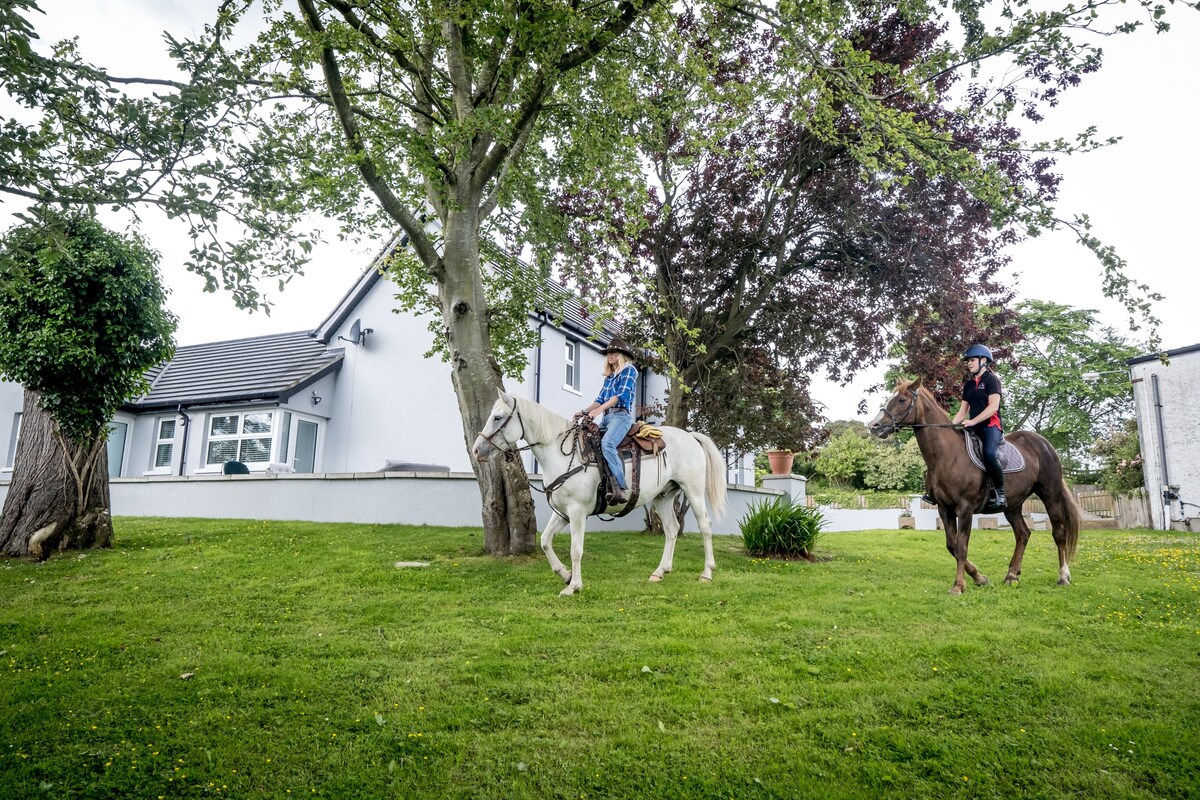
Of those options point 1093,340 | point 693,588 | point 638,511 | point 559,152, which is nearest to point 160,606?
point 693,588

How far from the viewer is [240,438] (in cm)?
1969

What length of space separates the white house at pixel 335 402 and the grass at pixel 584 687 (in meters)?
9.98

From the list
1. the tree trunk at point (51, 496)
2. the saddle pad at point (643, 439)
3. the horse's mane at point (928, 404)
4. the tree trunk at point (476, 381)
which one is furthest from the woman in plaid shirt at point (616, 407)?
the tree trunk at point (51, 496)

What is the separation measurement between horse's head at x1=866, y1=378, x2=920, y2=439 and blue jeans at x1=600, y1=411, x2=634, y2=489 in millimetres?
3131

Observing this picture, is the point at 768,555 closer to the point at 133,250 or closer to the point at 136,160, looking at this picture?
the point at 136,160

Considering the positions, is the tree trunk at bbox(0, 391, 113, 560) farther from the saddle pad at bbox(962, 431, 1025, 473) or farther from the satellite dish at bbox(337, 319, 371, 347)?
the saddle pad at bbox(962, 431, 1025, 473)

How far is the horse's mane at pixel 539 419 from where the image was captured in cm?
819

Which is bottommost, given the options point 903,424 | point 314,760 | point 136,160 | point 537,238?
point 314,760

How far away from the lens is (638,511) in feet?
56.0

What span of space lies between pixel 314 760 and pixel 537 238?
1015 cm

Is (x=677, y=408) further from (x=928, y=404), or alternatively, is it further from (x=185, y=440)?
(x=185, y=440)

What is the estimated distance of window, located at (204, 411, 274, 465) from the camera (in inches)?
762

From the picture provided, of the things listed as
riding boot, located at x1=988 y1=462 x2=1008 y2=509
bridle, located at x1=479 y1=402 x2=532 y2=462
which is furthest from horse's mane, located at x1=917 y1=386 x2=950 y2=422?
bridle, located at x1=479 y1=402 x2=532 y2=462

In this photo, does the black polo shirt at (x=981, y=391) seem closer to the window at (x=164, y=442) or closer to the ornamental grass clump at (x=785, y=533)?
the ornamental grass clump at (x=785, y=533)
